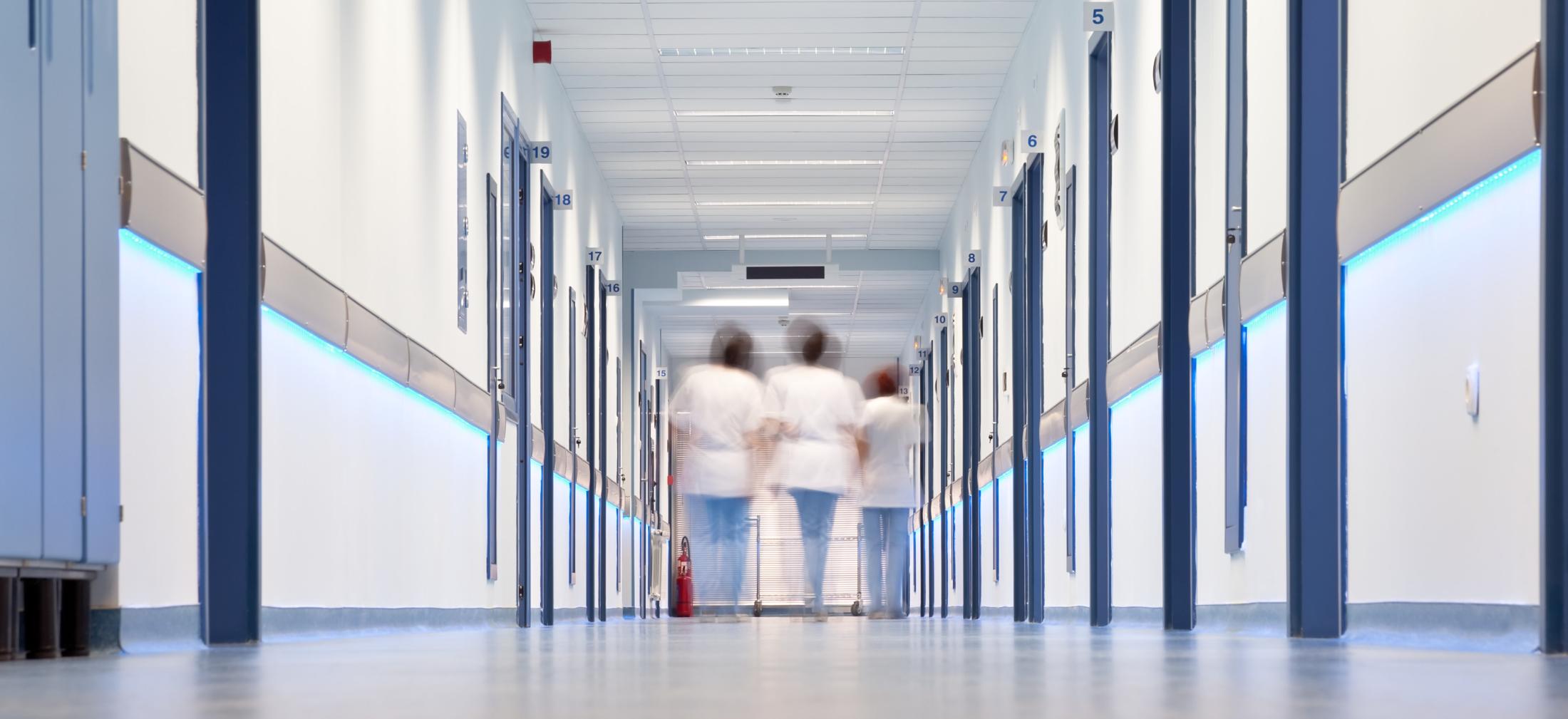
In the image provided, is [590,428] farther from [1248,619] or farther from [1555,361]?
[1555,361]

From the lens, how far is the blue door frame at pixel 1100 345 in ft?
28.0

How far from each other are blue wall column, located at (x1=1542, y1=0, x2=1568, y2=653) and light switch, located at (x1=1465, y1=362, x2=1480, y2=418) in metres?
0.67

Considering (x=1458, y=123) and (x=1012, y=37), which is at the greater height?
(x=1012, y=37)

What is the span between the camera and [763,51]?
1207 centimetres

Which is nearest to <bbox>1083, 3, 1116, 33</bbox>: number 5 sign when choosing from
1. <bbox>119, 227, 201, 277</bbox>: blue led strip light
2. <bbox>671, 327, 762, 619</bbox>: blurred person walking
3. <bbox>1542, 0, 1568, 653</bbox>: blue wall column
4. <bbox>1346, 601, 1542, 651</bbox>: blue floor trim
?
<bbox>671, 327, 762, 619</bbox>: blurred person walking

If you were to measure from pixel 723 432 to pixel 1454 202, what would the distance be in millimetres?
5321

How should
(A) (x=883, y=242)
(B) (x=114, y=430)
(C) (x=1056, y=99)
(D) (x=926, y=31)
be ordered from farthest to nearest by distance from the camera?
(A) (x=883, y=242) → (D) (x=926, y=31) → (C) (x=1056, y=99) → (B) (x=114, y=430)

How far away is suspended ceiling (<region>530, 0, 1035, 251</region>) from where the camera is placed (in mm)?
11336

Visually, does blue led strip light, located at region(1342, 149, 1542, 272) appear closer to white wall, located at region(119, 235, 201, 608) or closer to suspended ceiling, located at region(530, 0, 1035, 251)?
white wall, located at region(119, 235, 201, 608)

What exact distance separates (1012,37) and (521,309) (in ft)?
13.2

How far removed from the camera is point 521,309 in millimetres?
10773

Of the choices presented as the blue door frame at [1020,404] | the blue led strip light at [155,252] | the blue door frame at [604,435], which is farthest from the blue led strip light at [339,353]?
the blue door frame at [604,435]

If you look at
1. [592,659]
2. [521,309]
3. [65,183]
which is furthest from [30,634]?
[521,309]

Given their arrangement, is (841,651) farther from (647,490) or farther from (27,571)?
(647,490)
